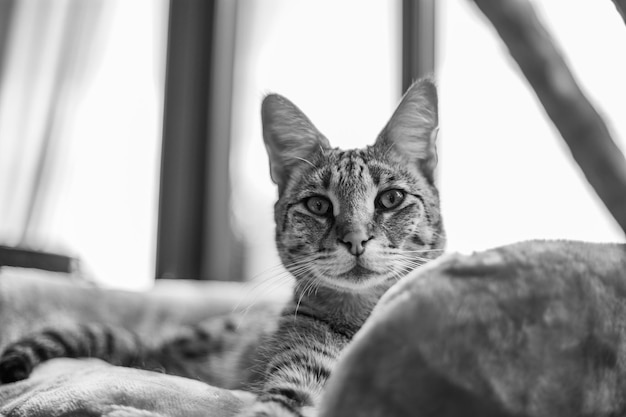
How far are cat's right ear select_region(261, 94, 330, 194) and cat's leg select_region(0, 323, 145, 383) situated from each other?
599 millimetres

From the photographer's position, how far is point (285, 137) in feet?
4.65

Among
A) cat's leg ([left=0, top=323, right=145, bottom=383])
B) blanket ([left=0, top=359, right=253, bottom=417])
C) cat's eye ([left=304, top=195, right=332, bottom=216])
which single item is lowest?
cat's leg ([left=0, top=323, right=145, bottom=383])

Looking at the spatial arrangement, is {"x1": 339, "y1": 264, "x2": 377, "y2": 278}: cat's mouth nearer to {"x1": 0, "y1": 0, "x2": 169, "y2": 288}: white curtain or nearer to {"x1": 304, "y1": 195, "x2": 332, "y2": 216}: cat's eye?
{"x1": 304, "y1": 195, "x2": 332, "y2": 216}: cat's eye

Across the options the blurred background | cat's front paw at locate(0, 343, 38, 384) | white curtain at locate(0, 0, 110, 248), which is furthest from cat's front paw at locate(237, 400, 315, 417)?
white curtain at locate(0, 0, 110, 248)

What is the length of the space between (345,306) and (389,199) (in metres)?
0.24

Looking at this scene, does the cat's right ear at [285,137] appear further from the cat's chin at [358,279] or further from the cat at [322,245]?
the cat's chin at [358,279]

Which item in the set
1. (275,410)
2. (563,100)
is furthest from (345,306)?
(563,100)

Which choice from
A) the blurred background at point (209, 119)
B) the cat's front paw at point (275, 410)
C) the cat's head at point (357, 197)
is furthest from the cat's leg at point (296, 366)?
the blurred background at point (209, 119)

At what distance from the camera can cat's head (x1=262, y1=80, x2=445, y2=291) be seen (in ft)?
3.70

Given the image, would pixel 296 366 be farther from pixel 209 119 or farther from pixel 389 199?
pixel 209 119

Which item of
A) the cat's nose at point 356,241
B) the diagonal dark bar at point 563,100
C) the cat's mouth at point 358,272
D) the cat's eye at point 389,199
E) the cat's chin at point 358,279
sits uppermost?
the diagonal dark bar at point 563,100

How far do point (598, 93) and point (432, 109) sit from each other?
1041mm

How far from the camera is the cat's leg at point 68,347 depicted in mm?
1253

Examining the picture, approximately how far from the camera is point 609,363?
0.62m
